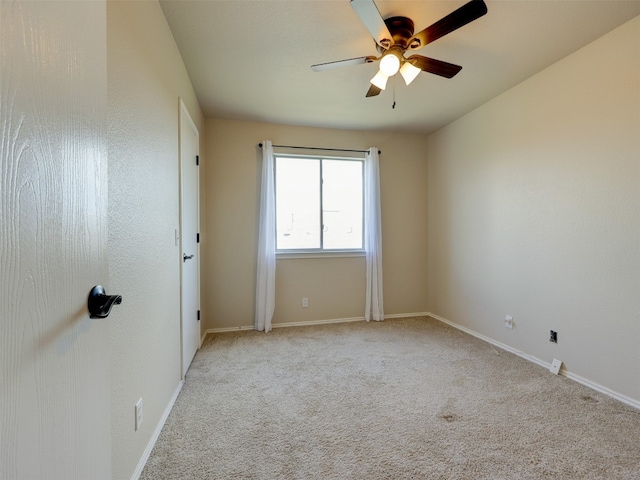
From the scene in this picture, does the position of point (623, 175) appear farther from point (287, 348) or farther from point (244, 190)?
point (244, 190)

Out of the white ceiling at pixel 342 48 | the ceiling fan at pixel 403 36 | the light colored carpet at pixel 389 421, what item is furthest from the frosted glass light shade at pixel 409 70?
the light colored carpet at pixel 389 421

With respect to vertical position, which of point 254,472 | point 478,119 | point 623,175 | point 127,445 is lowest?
point 254,472

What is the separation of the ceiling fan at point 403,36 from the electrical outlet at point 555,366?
240 cm

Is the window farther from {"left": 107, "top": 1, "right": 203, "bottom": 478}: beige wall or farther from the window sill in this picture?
Result: {"left": 107, "top": 1, "right": 203, "bottom": 478}: beige wall

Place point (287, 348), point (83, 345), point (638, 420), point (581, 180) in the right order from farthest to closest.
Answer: point (287, 348)
point (581, 180)
point (638, 420)
point (83, 345)

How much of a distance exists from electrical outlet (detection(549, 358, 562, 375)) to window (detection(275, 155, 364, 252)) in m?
2.25

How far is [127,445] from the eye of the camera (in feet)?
4.25

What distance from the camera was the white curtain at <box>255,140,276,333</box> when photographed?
350cm

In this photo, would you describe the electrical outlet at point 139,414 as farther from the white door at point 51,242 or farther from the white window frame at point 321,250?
the white window frame at point 321,250

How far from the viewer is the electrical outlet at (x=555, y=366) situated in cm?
238

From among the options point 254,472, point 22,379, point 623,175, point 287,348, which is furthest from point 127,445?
point 623,175

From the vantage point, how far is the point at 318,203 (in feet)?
12.6

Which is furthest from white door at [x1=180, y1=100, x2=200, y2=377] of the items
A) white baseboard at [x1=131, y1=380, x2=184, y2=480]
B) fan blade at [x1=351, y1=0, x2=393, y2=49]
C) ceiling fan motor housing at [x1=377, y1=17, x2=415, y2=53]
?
ceiling fan motor housing at [x1=377, y1=17, x2=415, y2=53]

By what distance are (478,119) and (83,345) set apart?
3.77 m
